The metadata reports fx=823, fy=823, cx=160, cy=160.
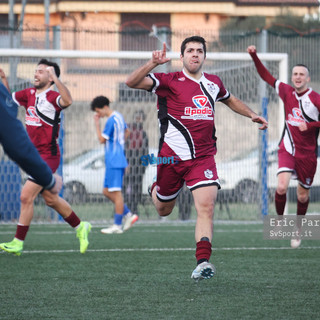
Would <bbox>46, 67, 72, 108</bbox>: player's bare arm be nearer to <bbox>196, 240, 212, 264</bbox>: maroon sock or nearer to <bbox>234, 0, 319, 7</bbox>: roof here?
<bbox>196, 240, 212, 264</bbox>: maroon sock

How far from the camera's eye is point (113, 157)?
12977 millimetres

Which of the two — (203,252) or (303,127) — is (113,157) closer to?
(303,127)

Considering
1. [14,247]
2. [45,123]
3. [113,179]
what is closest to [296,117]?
[45,123]

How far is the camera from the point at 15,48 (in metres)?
15.1

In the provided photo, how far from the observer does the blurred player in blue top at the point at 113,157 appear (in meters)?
12.8

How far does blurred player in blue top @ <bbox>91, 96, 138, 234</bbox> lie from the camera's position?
42.0 ft

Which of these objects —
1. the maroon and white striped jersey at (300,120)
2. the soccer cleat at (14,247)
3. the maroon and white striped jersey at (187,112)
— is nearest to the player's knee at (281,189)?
the maroon and white striped jersey at (300,120)

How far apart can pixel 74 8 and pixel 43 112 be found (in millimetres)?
31757

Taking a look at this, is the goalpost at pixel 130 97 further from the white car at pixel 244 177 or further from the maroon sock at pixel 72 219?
the maroon sock at pixel 72 219

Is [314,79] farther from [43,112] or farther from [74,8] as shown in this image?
[74,8]

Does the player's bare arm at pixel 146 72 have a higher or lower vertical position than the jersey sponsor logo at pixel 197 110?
higher

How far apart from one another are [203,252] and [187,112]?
1362mm

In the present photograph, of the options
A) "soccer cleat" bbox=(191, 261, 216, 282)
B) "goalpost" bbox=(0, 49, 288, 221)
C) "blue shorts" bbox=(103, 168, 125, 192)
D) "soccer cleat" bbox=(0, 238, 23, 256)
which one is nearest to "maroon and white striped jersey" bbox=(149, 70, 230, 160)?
"soccer cleat" bbox=(191, 261, 216, 282)

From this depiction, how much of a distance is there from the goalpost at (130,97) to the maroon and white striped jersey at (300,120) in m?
4.32
